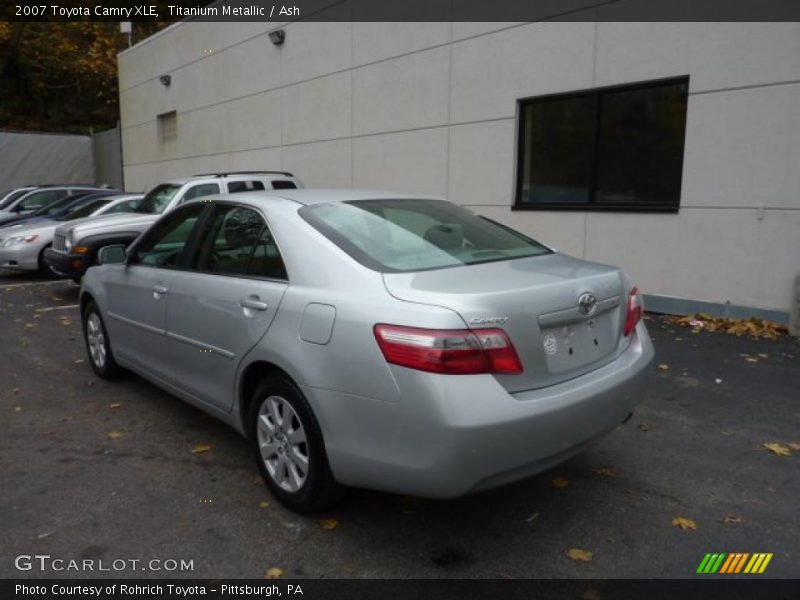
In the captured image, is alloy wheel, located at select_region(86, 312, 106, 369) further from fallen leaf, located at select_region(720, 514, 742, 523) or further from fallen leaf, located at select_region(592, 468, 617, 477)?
fallen leaf, located at select_region(720, 514, 742, 523)

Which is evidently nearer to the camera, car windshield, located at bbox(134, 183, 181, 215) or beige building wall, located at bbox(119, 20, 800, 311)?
beige building wall, located at bbox(119, 20, 800, 311)

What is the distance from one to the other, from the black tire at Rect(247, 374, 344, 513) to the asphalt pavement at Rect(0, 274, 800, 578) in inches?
4.6

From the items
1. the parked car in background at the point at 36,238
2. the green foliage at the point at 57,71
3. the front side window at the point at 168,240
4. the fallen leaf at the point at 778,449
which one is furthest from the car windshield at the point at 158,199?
the green foliage at the point at 57,71

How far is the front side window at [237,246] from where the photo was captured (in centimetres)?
356

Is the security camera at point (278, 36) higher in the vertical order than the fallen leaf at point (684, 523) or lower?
higher

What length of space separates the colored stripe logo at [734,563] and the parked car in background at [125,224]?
7289mm

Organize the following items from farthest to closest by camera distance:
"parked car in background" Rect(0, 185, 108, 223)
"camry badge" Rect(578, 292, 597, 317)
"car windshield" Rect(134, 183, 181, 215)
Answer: "parked car in background" Rect(0, 185, 108, 223)
"car windshield" Rect(134, 183, 181, 215)
"camry badge" Rect(578, 292, 597, 317)

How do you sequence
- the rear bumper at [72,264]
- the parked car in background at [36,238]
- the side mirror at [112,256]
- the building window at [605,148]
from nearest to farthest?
the side mirror at [112,256]
the building window at [605,148]
the rear bumper at [72,264]
the parked car in background at [36,238]

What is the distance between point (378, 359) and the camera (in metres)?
2.76

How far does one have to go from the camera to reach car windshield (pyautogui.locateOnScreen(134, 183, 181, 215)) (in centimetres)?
1019

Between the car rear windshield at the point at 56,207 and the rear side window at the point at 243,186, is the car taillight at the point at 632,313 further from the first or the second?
the car rear windshield at the point at 56,207

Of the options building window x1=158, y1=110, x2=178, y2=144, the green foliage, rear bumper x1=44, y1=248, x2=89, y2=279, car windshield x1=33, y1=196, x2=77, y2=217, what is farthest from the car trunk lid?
the green foliage

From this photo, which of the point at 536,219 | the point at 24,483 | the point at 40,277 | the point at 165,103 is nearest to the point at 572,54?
the point at 536,219
